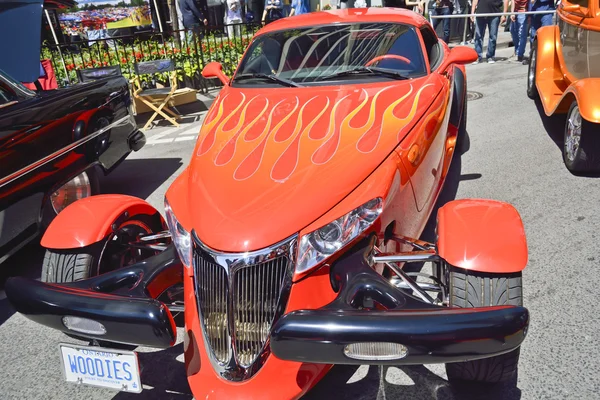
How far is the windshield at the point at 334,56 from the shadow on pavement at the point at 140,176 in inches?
87.2

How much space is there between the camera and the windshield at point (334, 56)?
140 inches

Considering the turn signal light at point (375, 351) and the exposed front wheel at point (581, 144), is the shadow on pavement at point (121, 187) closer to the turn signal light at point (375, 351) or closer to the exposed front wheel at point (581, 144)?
the turn signal light at point (375, 351)

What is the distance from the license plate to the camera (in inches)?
84.9

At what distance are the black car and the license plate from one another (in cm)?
154

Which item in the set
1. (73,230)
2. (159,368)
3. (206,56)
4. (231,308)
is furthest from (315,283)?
(206,56)

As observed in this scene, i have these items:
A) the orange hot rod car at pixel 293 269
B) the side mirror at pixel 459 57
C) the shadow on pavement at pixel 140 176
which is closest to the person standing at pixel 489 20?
the shadow on pavement at pixel 140 176

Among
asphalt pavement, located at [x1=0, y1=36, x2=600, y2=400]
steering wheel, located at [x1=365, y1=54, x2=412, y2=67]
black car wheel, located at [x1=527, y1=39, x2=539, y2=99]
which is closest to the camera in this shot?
asphalt pavement, located at [x1=0, y1=36, x2=600, y2=400]

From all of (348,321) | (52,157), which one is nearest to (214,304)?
(348,321)

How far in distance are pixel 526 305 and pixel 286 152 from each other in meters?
1.73

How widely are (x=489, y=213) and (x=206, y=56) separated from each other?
9002mm

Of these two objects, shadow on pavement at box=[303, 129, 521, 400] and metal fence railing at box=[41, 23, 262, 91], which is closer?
shadow on pavement at box=[303, 129, 521, 400]

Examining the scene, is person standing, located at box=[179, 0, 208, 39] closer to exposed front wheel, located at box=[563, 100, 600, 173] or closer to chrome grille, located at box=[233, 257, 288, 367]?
exposed front wheel, located at box=[563, 100, 600, 173]

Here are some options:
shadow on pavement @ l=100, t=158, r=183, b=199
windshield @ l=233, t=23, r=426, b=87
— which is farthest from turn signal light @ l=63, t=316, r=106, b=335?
shadow on pavement @ l=100, t=158, r=183, b=199

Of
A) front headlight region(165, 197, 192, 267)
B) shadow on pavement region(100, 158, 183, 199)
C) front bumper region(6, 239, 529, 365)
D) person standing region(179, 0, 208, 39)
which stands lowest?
shadow on pavement region(100, 158, 183, 199)
